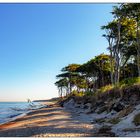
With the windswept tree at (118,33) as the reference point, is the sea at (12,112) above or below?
below

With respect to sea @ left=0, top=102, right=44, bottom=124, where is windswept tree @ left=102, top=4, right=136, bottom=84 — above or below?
above

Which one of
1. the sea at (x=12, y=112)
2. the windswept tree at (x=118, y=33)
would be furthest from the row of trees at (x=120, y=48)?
the sea at (x=12, y=112)

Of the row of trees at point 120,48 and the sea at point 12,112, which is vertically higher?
the row of trees at point 120,48

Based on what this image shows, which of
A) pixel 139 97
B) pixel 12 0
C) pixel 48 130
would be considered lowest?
pixel 48 130

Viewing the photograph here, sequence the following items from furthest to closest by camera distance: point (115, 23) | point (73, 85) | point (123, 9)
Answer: point (73, 85), point (115, 23), point (123, 9)

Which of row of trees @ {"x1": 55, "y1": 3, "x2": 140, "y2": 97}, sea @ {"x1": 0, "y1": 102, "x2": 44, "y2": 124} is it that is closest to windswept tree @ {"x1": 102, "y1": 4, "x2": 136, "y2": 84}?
row of trees @ {"x1": 55, "y1": 3, "x2": 140, "y2": 97}

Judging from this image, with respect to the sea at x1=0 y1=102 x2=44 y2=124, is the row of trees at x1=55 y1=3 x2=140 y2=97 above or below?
above

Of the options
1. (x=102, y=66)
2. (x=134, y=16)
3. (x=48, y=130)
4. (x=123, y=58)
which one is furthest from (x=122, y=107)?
(x=102, y=66)

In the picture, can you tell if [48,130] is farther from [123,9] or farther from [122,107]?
[123,9]

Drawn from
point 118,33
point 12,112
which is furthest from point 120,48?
point 12,112

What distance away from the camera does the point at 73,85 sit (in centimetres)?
9638

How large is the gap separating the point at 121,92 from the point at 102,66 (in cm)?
3538

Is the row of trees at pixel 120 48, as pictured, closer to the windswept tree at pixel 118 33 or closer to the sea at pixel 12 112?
the windswept tree at pixel 118 33

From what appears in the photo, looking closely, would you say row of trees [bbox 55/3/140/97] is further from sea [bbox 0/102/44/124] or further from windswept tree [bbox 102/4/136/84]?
sea [bbox 0/102/44/124]
